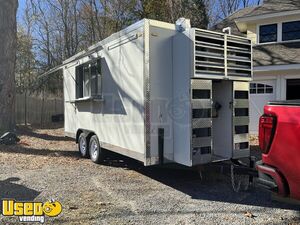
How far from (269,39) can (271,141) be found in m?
12.6

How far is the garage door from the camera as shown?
1405 centimetres

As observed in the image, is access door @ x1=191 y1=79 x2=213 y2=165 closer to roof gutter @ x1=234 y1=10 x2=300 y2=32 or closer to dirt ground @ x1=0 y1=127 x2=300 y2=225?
dirt ground @ x1=0 y1=127 x2=300 y2=225

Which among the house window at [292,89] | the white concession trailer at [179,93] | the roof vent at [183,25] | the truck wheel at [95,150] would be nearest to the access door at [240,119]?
the white concession trailer at [179,93]

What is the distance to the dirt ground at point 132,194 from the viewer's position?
16.2ft

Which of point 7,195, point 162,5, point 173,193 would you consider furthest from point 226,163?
point 162,5

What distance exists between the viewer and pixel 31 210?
209 inches

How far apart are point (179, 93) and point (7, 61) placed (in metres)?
10.4

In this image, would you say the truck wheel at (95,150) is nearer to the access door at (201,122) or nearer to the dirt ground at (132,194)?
the dirt ground at (132,194)

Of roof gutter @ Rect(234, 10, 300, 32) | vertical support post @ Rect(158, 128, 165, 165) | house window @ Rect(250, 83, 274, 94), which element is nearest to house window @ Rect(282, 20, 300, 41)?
roof gutter @ Rect(234, 10, 300, 32)

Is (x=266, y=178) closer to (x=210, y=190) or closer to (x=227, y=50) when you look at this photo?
(x=210, y=190)

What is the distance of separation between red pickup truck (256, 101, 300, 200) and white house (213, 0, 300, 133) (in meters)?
10.3

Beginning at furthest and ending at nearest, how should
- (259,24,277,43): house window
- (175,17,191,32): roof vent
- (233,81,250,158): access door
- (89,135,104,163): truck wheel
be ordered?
(259,24,277,43): house window < (89,135,104,163): truck wheel < (233,81,250,158): access door < (175,17,191,32): roof vent

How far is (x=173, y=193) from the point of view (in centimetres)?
618

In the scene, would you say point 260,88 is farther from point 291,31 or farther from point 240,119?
point 240,119
